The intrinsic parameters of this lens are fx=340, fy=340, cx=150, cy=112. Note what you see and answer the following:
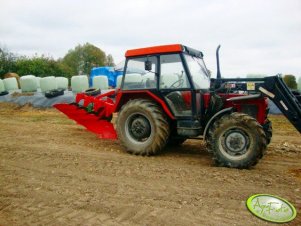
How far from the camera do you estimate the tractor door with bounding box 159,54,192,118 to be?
259 inches

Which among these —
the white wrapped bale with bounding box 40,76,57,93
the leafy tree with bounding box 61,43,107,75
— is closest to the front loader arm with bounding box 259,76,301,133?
the white wrapped bale with bounding box 40,76,57,93

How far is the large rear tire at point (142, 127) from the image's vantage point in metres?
6.68

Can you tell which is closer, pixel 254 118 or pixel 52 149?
pixel 254 118

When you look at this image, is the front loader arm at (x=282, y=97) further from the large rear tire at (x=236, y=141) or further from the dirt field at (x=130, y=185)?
the dirt field at (x=130, y=185)

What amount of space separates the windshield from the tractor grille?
0.98 metres

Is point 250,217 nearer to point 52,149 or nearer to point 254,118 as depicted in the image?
Answer: point 254,118

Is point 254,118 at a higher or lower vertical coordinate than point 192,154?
higher

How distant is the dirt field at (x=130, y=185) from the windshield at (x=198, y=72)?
1.48 m

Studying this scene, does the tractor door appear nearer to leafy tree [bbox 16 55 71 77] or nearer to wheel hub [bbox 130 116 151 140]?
wheel hub [bbox 130 116 151 140]

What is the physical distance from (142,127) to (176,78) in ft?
4.01

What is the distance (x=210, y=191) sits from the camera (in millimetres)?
4742

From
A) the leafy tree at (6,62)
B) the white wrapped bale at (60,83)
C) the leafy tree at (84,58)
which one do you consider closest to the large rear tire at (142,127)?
the white wrapped bale at (60,83)

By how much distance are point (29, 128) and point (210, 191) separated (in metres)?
7.65

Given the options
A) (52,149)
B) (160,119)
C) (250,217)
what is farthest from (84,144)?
(250,217)
